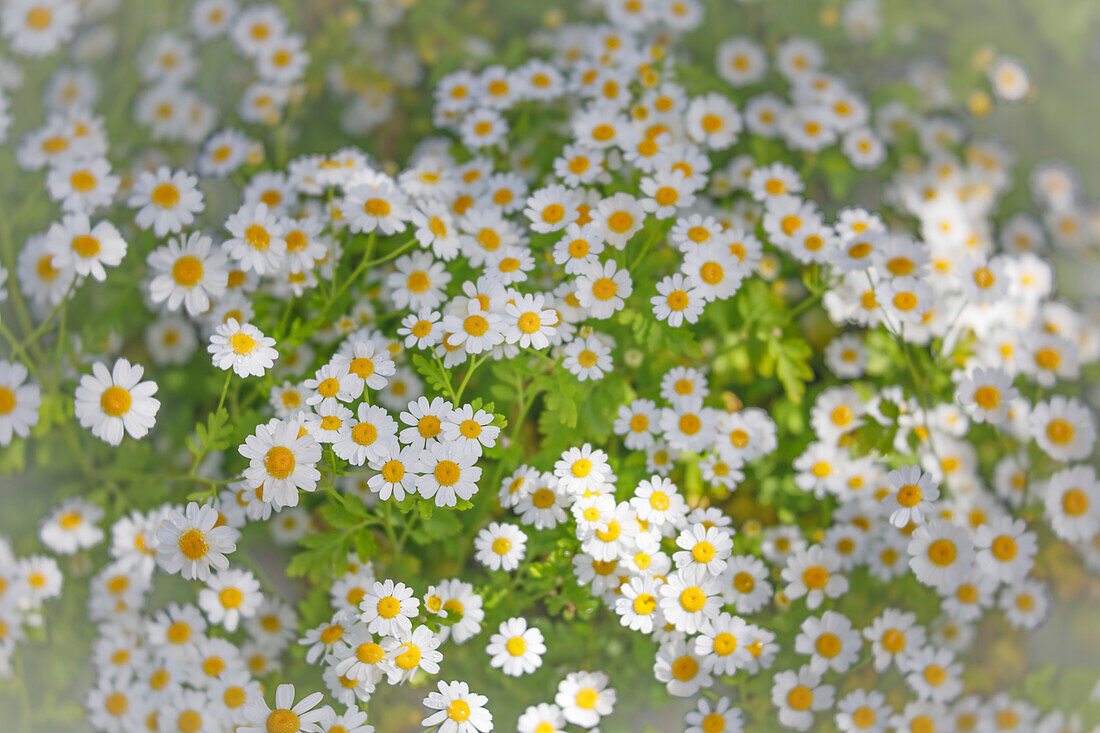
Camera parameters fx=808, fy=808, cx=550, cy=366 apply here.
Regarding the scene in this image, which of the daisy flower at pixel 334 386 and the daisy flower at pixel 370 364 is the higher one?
the daisy flower at pixel 370 364

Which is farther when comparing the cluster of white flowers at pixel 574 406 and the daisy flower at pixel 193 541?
the cluster of white flowers at pixel 574 406

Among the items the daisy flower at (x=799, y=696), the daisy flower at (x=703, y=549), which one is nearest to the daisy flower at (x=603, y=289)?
the daisy flower at (x=703, y=549)

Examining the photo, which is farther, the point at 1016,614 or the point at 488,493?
the point at 1016,614

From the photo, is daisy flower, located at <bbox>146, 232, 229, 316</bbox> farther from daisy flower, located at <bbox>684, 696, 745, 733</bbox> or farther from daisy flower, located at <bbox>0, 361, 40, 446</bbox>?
daisy flower, located at <bbox>684, 696, 745, 733</bbox>

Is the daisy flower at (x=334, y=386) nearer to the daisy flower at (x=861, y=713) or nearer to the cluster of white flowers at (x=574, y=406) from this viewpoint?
the cluster of white flowers at (x=574, y=406)

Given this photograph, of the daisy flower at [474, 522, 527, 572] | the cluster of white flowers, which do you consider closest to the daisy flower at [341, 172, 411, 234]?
the cluster of white flowers

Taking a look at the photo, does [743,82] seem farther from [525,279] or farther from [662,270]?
[525,279]

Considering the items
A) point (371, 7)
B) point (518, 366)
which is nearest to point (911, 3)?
point (371, 7)
